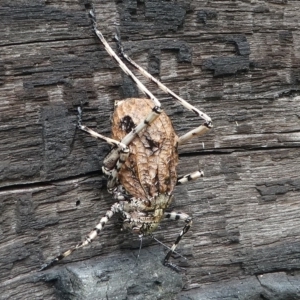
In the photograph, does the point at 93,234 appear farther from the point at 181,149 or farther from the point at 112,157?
the point at 181,149

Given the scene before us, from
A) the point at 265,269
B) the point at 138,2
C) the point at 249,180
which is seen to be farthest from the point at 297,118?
the point at 138,2

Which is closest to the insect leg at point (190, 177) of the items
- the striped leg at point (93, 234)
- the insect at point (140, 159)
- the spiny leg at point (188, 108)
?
the insect at point (140, 159)

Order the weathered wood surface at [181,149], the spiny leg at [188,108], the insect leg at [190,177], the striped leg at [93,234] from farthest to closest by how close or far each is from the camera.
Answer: the insect leg at [190,177], the spiny leg at [188,108], the striped leg at [93,234], the weathered wood surface at [181,149]

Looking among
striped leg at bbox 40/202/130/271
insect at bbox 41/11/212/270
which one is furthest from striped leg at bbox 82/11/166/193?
striped leg at bbox 40/202/130/271

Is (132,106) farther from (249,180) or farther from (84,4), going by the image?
(249,180)

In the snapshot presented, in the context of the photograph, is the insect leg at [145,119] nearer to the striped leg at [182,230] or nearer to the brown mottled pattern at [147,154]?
the brown mottled pattern at [147,154]

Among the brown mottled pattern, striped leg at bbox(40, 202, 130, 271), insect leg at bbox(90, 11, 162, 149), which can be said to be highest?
insect leg at bbox(90, 11, 162, 149)

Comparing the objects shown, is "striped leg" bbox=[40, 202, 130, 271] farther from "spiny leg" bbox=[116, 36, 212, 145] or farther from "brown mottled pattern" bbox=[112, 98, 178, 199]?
"spiny leg" bbox=[116, 36, 212, 145]
